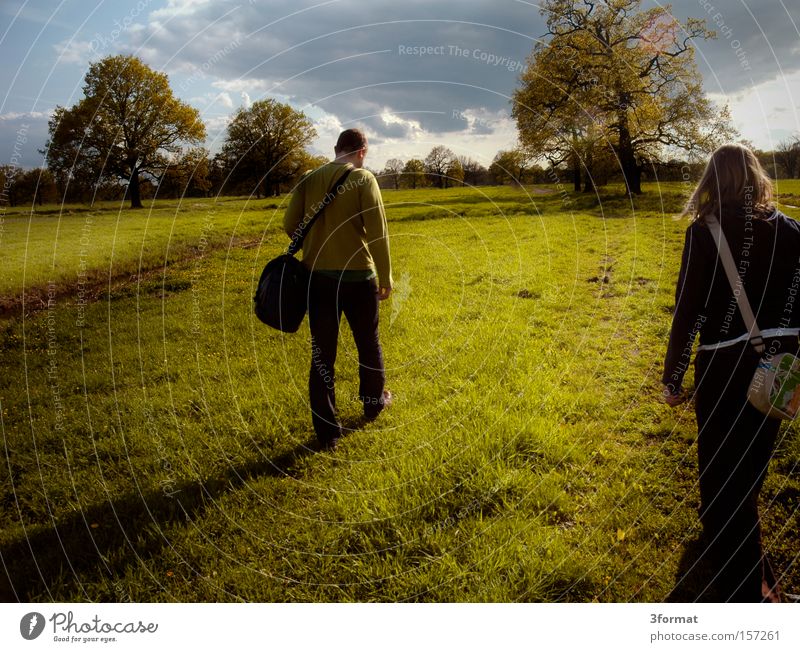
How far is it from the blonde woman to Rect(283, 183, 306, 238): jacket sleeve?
11.4ft

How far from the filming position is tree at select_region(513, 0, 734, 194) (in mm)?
9656

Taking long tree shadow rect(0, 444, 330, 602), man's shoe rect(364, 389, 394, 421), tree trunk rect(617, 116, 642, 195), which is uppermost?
tree trunk rect(617, 116, 642, 195)

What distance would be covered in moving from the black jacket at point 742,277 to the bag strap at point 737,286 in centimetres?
4

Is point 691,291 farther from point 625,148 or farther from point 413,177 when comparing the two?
point 625,148

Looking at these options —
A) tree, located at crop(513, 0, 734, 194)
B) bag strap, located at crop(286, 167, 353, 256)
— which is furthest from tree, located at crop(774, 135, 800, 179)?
bag strap, located at crop(286, 167, 353, 256)

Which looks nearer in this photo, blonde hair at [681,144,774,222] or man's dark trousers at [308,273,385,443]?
blonde hair at [681,144,774,222]

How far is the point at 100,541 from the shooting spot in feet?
12.9

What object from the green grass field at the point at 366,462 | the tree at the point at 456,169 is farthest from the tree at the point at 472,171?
the green grass field at the point at 366,462

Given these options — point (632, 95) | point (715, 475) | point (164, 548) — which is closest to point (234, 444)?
point (164, 548)

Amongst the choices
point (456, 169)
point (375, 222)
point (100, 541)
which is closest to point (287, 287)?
point (375, 222)

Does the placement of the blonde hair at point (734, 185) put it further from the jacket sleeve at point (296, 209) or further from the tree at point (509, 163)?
the tree at point (509, 163)

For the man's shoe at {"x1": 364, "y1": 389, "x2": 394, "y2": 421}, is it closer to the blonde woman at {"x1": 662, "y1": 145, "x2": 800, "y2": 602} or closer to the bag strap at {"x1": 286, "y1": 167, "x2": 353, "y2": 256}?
the bag strap at {"x1": 286, "y1": 167, "x2": 353, "y2": 256}

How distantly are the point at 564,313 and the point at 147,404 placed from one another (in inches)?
301

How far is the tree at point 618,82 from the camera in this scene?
31.7 feet
